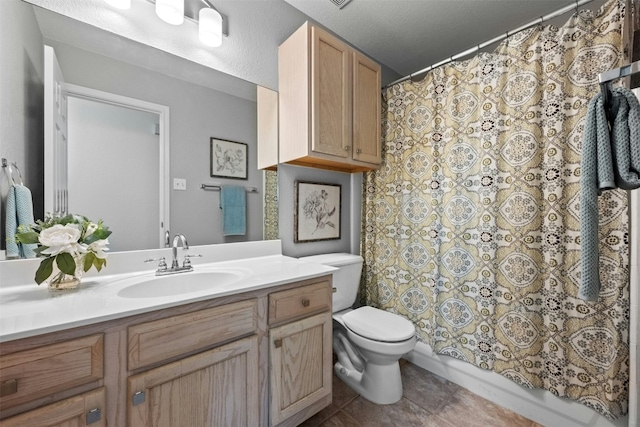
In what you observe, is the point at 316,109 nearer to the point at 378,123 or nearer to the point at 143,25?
the point at 378,123

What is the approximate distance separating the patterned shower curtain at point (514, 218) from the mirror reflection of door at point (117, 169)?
1590mm

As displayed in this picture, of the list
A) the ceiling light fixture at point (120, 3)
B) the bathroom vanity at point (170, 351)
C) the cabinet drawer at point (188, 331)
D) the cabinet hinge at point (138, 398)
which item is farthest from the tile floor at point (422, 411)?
the ceiling light fixture at point (120, 3)

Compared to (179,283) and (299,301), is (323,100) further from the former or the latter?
(179,283)

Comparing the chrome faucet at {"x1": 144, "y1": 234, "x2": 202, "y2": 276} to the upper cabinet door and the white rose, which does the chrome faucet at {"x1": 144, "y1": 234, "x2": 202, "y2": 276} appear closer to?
the white rose

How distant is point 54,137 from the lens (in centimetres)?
106

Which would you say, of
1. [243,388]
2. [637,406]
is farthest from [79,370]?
[637,406]

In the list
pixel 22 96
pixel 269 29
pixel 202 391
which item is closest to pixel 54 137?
pixel 22 96

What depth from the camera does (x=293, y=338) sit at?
118cm

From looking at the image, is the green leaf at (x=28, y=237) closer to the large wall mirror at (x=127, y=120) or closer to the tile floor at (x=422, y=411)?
the large wall mirror at (x=127, y=120)

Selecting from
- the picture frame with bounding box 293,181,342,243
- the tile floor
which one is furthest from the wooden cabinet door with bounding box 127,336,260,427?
the picture frame with bounding box 293,181,342,243

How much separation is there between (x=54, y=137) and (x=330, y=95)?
1324 millimetres

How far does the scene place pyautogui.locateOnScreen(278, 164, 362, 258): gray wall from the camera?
1767 mm

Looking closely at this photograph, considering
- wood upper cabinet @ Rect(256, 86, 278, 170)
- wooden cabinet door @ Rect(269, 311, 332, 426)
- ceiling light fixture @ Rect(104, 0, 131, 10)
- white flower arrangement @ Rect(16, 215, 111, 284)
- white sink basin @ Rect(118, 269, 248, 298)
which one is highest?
ceiling light fixture @ Rect(104, 0, 131, 10)

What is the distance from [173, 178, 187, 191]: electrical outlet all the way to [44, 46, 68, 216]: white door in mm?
405
